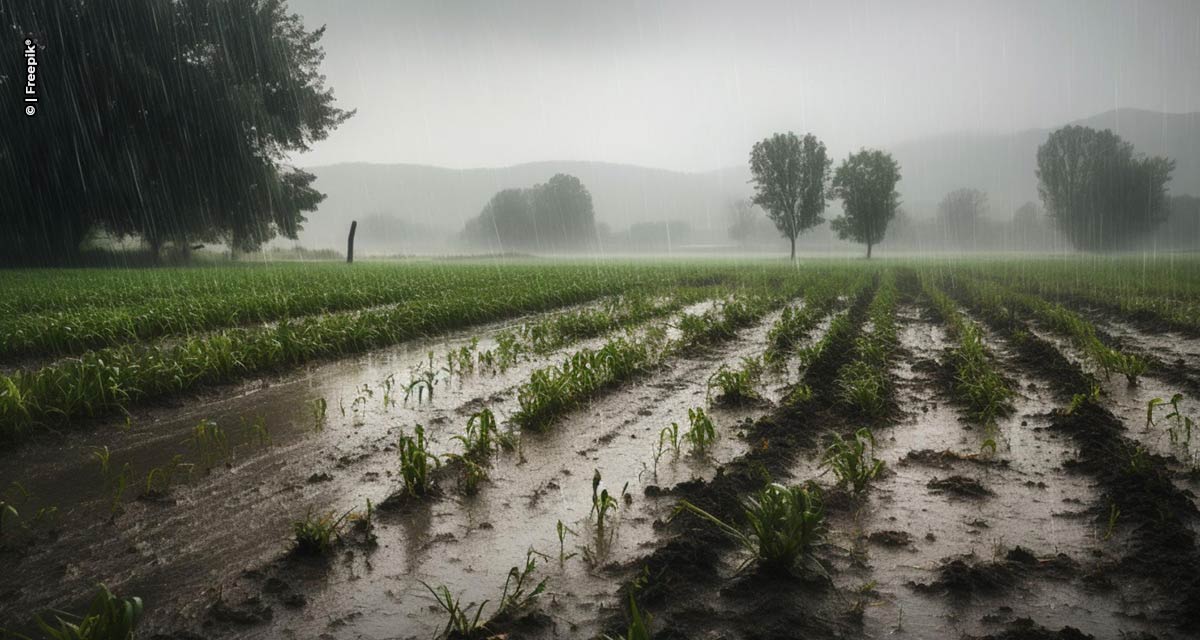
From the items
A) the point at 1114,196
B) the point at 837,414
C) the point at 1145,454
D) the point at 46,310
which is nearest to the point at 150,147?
the point at 46,310

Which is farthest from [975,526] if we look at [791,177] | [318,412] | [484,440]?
[791,177]

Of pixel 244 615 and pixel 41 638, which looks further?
pixel 244 615

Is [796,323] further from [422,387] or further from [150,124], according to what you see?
[150,124]

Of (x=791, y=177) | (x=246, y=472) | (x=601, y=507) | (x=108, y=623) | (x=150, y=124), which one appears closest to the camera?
(x=108, y=623)

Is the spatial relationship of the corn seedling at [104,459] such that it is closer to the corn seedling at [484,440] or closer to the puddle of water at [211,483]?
the puddle of water at [211,483]

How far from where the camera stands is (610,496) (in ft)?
11.0

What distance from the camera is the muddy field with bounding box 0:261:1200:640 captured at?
7.57ft

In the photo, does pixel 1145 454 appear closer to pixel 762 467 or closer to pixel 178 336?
pixel 762 467

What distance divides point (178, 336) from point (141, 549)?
806 centimetres

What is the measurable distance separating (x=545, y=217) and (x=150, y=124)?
306 ft

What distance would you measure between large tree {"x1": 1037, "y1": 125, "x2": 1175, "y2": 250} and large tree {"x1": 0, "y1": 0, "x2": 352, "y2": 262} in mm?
83240

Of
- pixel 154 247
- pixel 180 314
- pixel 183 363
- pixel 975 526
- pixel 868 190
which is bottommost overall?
pixel 975 526

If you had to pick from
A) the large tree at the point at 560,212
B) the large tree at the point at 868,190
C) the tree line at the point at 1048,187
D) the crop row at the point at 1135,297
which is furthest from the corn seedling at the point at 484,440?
the large tree at the point at 560,212

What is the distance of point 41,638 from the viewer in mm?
2121
